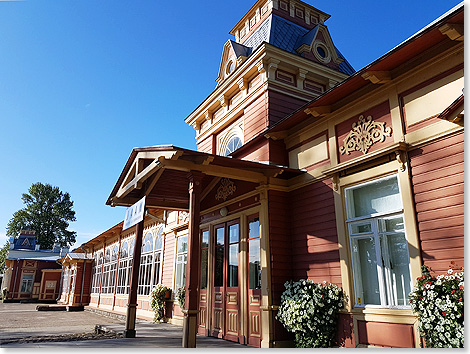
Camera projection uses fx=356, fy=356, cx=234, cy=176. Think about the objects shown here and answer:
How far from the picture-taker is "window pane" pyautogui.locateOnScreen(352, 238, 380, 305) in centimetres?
541

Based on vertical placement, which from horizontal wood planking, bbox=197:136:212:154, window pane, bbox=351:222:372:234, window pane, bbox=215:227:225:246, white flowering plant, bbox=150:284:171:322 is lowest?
white flowering plant, bbox=150:284:171:322

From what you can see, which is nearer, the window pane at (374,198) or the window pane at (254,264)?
the window pane at (374,198)

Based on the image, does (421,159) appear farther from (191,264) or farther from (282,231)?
(191,264)

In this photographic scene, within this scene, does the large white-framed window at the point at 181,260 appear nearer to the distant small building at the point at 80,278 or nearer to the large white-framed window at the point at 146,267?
the large white-framed window at the point at 146,267

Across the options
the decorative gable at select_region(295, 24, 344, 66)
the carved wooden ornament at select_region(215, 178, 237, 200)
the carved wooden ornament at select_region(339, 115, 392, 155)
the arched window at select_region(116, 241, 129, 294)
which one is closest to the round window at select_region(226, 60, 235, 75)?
the decorative gable at select_region(295, 24, 344, 66)

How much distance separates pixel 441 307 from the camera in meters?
4.03

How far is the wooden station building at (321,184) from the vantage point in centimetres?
477

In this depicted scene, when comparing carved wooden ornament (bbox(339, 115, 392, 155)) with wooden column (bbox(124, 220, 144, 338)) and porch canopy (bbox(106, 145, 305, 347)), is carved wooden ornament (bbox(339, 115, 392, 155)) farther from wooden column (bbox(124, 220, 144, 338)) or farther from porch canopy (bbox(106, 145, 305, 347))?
wooden column (bbox(124, 220, 144, 338))

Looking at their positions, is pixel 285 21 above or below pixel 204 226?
above

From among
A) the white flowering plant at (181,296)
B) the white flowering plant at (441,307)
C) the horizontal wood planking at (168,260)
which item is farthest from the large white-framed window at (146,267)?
the white flowering plant at (441,307)

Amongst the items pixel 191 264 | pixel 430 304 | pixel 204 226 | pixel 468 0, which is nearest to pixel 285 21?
pixel 204 226

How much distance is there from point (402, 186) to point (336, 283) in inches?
77.3

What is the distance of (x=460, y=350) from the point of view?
3.87 metres

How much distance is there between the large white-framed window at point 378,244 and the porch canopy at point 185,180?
1648 millimetres
